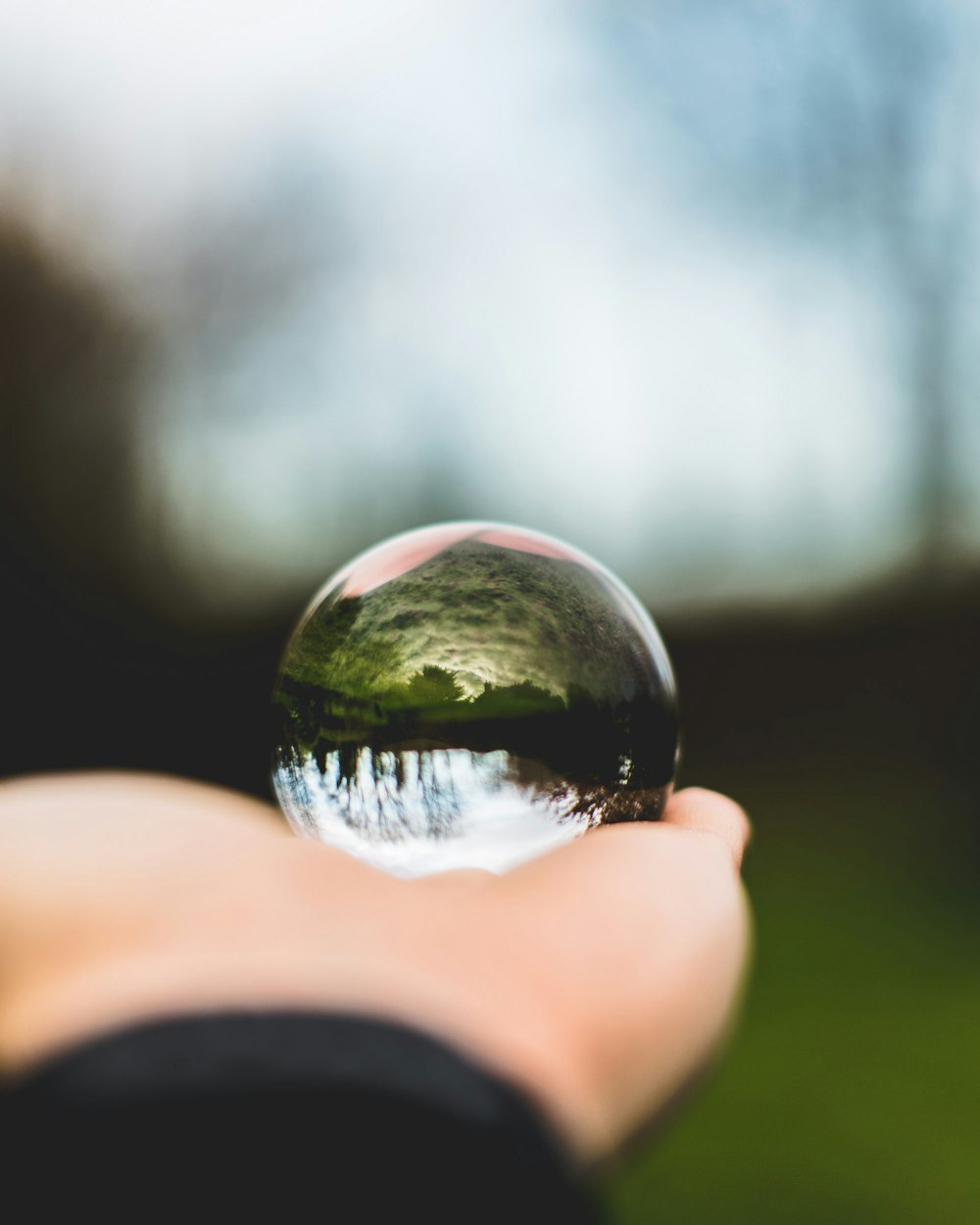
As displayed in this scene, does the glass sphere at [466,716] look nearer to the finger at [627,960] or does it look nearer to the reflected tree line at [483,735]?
the reflected tree line at [483,735]

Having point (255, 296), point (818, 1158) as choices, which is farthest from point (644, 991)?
point (255, 296)

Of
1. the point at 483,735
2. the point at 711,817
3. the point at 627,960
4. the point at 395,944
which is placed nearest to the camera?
the point at 395,944

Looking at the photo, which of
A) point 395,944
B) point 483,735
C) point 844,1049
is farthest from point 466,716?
point 844,1049

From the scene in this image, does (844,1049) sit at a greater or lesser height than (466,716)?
lesser

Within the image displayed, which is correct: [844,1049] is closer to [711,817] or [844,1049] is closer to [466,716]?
[711,817]

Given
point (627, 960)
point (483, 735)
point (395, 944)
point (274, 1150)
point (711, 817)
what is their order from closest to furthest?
point (274, 1150), point (395, 944), point (627, 960), point (483, 735), point (711, 817)

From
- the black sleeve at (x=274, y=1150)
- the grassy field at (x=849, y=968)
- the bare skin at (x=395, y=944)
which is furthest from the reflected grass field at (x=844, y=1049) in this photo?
the black sleeve at (x=274, y=1150)

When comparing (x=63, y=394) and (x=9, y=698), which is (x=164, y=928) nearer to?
(x=9, y=698)

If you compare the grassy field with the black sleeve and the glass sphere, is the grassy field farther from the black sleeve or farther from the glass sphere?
the glass sphere
